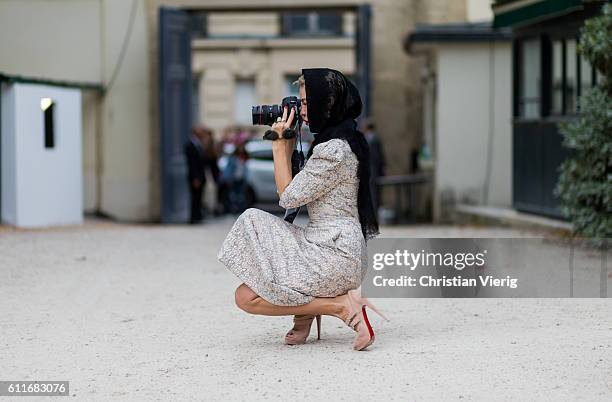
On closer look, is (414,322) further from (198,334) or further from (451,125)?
(451,125)

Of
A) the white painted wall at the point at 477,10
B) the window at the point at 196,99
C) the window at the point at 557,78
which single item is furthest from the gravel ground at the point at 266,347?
the window at the point at 196,99

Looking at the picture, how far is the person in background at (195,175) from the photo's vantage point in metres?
20.6

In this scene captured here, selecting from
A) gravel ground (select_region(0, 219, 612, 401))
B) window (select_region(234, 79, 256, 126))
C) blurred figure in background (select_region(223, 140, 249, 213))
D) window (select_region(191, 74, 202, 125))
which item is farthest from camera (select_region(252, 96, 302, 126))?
window (select_region(234, 79, 256, 126))

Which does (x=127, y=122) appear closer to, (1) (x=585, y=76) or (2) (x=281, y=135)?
(1) (x=585, y=76)

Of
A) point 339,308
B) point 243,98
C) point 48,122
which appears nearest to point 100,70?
point 48,122

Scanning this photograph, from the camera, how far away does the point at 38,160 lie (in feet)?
56.3

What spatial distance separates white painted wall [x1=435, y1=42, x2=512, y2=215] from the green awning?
3284 millimetres

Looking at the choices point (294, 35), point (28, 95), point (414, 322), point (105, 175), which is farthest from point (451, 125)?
point (294, 35)

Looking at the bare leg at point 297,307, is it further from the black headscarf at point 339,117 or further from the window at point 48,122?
the window at point 48,122

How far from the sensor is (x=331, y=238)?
280 inches

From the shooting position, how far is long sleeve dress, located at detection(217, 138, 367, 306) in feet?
23.0

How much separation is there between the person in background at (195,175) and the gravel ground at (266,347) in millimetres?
9352

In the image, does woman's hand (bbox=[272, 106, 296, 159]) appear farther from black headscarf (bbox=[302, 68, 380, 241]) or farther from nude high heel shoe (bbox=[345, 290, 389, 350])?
nude high heel shoe (bbox=[345, 290, 389, 350])

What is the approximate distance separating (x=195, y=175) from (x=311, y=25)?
19341 millimetres
